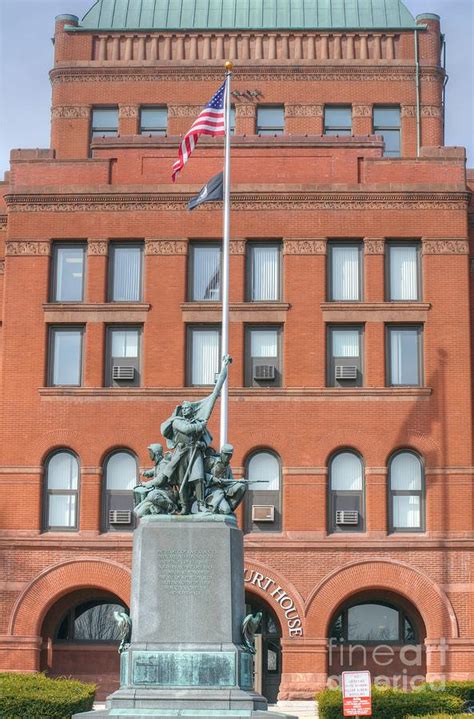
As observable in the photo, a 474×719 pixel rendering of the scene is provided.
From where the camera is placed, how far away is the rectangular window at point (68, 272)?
42.2 metres

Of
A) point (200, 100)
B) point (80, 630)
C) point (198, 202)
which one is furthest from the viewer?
point (200, 100)

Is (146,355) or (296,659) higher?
(146,355)

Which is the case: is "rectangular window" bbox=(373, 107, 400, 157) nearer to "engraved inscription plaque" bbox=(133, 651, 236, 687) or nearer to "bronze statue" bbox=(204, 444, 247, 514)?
"bronze statue" bbox=(204, 444, 247, 514)

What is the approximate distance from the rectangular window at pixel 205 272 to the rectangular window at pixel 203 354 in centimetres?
97

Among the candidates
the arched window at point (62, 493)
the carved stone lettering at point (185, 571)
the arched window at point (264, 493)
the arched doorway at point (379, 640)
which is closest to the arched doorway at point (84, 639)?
the arched window at point (62, 493)

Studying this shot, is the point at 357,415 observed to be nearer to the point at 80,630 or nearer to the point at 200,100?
the point at 80,630

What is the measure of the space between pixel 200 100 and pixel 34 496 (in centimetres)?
1651

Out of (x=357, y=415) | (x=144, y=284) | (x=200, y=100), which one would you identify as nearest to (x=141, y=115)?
(x=200, y=100)

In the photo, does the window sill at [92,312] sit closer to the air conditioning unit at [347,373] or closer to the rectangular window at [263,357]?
the rectangular window at [263,357]

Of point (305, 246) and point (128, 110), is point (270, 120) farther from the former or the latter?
point (305, 246)

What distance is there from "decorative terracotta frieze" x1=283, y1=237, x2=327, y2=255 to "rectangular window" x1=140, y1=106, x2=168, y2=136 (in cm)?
1006

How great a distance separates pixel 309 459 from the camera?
40312mm

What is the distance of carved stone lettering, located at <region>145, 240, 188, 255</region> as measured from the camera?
1654 inches

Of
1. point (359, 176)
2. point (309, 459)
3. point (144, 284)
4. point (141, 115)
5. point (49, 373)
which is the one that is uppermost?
point (141, 115)
